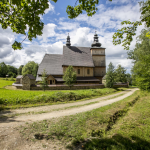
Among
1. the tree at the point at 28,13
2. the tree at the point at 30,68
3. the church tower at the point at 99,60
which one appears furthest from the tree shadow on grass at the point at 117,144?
the tree at the point at 30,68

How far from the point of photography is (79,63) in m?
35.2

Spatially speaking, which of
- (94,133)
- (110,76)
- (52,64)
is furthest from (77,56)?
(94,133)

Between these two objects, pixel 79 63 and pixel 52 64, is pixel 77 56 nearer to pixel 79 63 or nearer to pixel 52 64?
pixel 79 63

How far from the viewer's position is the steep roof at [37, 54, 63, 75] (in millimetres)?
32025

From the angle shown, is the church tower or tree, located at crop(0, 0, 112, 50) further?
the church tower

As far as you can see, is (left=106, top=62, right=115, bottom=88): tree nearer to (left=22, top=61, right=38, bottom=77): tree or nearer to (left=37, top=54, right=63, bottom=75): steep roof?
(left=37, top=54, right=63, bottom=75): steep roof

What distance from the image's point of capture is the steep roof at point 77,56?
1368 inches

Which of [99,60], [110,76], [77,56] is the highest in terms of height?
[77,56]

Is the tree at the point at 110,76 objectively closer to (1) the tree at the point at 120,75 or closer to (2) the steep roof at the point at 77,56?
(2) the steep roof at the point at 77,56

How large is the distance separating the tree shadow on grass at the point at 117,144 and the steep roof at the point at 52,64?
28.2 meters

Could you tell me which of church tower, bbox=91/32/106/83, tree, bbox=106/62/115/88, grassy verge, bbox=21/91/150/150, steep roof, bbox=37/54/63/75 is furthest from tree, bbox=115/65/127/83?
grassy verge, bbox=21/91/150/150

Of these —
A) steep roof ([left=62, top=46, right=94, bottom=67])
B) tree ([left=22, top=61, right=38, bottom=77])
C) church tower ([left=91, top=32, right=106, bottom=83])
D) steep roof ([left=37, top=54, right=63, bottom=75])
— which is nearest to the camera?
steep roof ([left=37, top=54, right=63, bottom=75])

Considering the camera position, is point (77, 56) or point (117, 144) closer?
point (117, 144)

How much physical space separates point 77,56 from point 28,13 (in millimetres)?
33707
